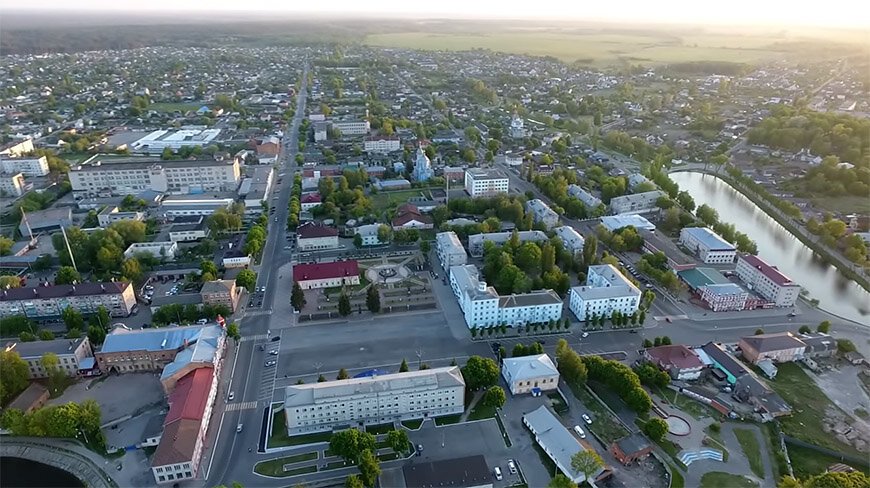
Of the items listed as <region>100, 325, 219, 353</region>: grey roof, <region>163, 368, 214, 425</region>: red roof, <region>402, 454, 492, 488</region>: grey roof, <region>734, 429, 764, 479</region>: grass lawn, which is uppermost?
<region>100, 325, 219, 353</region>: grey roof

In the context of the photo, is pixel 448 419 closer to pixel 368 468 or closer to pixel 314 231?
pixel 368 468

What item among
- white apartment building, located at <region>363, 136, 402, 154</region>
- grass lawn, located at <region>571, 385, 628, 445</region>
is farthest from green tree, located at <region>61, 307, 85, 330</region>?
white apartment building, located at <region>363, 136, 402, 154</region>

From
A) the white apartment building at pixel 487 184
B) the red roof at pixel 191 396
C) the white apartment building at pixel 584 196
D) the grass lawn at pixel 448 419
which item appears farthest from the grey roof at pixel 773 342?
the red roof at pixel 191 396

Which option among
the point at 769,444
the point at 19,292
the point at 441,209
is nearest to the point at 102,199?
the point at 19,292

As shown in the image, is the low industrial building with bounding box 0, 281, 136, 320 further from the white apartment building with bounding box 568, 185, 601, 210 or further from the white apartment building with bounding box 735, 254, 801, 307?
the white apartment building with bounding box 735, 254, 801, 307

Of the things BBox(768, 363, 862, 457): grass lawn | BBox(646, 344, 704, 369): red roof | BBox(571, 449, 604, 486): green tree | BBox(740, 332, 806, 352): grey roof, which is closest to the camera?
BBox(571, 449, 604, 486): green tree

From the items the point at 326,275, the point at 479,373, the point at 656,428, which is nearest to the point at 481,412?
the point at 479,373

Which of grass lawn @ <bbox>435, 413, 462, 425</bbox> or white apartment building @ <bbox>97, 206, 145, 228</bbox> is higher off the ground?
white apartment building @ <bbox>97, 206, 145, 228</bbox>
